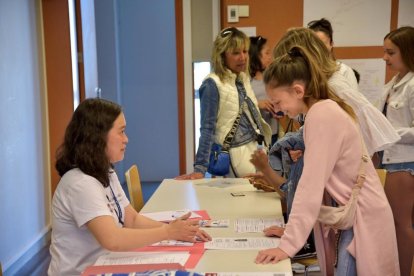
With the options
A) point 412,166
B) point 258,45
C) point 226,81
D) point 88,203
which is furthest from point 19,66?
point 412,166

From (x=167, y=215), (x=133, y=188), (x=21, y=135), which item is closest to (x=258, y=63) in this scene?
(x=133, y=188)

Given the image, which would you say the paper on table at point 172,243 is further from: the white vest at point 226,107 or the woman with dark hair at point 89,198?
the white vest at point 226,107

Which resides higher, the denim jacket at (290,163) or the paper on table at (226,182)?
the denim jacket at (290,163)

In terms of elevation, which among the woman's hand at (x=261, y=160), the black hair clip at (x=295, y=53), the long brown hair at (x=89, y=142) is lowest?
the woman's hand at (x=261, y=160)

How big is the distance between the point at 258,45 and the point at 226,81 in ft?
2.84

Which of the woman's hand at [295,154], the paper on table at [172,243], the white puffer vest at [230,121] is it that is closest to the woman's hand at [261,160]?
the woman's hand at [295,154]

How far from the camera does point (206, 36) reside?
169 inches

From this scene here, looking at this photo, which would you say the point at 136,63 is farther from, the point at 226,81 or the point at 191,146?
the point at 226,81

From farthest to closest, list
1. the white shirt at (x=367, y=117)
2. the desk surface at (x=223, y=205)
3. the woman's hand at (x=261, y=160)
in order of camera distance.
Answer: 1. the woman's hand at (x=261, y=160)
2. the white shirt at (x=367, y=117)
3. the desk surface at (x=223, y=205)

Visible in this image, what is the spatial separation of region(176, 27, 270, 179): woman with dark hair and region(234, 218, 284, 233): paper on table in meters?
1.00

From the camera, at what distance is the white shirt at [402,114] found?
2707 mm

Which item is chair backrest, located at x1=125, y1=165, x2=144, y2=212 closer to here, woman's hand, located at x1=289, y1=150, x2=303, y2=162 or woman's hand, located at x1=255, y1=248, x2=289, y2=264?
woman's hand, located at x1=289, y1=150, x2=303, y2=162

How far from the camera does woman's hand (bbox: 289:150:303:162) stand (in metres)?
2.06

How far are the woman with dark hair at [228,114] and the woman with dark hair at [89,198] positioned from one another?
4.06 ft
